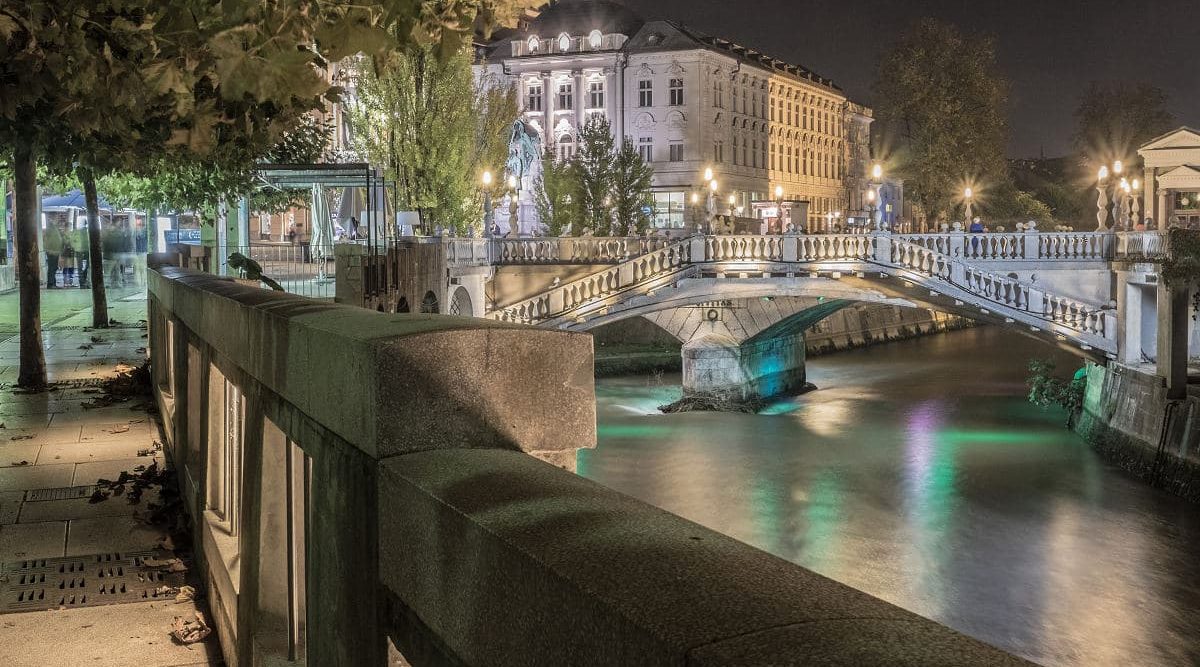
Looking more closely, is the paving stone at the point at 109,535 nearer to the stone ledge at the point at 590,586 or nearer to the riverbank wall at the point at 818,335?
the stone ledge at the point at 590,586

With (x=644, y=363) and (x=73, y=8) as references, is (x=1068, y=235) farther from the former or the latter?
(x=73, y=8)

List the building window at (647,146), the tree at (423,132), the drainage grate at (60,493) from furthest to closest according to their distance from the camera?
the building window at (647,146) < the tree at (423,132) < the drainage grate at (60,493)

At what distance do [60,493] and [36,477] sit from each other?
0.65m

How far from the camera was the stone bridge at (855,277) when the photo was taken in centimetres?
3253

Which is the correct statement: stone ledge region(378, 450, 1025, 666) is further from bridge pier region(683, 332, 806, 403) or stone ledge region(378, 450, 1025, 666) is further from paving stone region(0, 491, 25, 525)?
bridge pier region(683, 332, 806, 403)

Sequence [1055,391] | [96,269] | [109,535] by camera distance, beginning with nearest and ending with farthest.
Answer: [109,535], [96,269], [1055,391]

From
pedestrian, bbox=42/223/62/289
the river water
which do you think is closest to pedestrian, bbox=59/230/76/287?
pedestrian, bbox=42/223/62/289

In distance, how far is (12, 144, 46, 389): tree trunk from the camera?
51.3 ft

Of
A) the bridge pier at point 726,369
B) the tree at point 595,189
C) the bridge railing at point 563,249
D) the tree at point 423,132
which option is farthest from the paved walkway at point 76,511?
the tree at point 595,189

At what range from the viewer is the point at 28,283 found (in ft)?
54.4

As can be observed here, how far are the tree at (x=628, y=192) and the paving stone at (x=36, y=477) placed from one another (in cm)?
4710

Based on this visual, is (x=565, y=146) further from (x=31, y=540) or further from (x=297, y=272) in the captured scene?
(x=31, y=540)

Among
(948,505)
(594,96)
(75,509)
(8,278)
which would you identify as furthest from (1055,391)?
(594,96)

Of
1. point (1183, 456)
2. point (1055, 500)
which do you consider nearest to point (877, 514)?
point (1055, 500)
